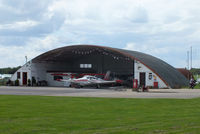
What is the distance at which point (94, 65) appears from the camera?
2395 inches

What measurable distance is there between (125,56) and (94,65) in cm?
1080

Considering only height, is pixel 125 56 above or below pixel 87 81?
above

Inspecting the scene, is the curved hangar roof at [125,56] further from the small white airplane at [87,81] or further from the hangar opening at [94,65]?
the small white airplane at [87,81]

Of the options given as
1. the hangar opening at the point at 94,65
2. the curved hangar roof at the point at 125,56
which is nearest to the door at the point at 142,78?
the hangar opening at the point at 94,65

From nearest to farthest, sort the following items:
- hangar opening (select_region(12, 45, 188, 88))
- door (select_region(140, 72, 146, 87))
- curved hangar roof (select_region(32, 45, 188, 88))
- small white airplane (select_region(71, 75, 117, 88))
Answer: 1. curved hangar roof (select_region(32, 45, 188, 88))
2. door (select_region(140, 72, 146, 87))
3. hangar opening (select_region(12, 45, 188, 88))
4. small white airplane (select_region(71, 75, 117, 88))

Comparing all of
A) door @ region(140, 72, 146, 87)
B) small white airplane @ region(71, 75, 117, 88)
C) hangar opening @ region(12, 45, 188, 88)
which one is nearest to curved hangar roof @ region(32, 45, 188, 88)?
hangar opening @ region(12, 45, 188, 88)

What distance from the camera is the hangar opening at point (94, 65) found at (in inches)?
1843

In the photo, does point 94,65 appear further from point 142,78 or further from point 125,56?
point 142,78

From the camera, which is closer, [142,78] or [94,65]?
[142,78]

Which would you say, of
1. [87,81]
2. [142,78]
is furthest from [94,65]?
[142,78]

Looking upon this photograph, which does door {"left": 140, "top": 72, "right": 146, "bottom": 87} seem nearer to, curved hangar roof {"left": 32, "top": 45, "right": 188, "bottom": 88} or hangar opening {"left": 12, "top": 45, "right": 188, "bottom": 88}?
hangar opening {"left": 12, "top": 45, "right": 188, "bottom": 88}

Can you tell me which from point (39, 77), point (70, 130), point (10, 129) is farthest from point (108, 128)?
point (39, 77)

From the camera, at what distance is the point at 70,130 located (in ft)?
32.4

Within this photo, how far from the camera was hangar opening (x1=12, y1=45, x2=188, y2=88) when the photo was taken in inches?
1843
